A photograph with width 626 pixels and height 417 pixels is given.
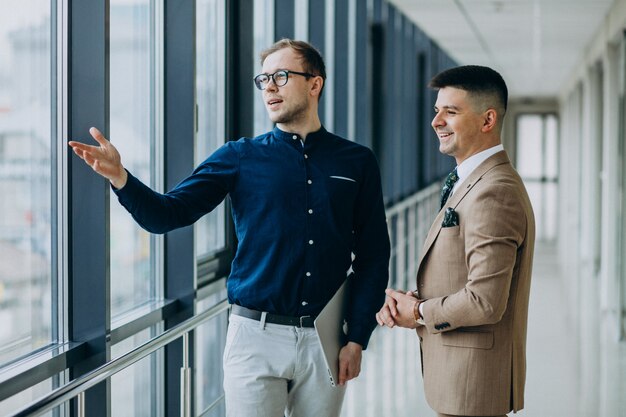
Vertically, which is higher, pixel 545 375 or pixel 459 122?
pixel 459 122

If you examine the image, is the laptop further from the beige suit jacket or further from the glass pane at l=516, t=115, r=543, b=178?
the glass pane at l=516, t=115, r=543, b=178

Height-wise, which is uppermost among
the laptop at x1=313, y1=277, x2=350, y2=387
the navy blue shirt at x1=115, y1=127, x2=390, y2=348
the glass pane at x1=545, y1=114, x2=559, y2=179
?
the glass pane at x1=545, y1=114, x2=559, y2=179

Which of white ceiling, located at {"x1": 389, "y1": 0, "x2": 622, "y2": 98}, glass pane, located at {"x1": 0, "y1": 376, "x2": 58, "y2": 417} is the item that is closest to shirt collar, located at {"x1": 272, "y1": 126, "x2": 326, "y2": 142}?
glass pane, located at {"x1": 0, "y1": 376, "x2": 58, "y2": 417}

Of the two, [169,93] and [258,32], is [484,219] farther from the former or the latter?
[258,32]

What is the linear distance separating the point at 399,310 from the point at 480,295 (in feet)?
0.70

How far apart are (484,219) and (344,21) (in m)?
3.62

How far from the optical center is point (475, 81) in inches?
66.2

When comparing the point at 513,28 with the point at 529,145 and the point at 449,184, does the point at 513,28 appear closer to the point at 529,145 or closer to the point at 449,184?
the point at 449,184

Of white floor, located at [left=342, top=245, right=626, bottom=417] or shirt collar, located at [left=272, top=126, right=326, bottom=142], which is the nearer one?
shirt collar, located at [left=272, top=126, right=326, bottom=142]

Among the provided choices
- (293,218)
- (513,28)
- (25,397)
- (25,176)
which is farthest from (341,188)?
(513,28)

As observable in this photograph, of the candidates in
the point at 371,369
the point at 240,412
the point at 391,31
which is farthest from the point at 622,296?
the point at 240,412

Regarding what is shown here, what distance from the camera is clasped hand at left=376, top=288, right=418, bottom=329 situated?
5.64 feet

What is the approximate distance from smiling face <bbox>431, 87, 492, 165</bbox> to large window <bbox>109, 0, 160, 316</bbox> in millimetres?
1028

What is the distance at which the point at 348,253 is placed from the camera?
76.7 inches
